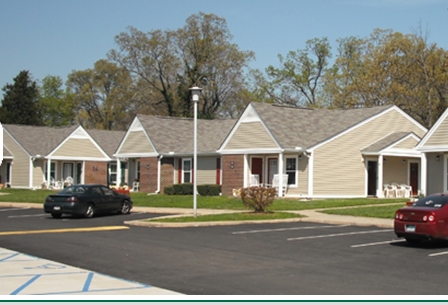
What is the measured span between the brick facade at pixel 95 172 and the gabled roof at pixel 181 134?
902 cm

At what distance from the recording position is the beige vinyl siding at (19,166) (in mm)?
52969

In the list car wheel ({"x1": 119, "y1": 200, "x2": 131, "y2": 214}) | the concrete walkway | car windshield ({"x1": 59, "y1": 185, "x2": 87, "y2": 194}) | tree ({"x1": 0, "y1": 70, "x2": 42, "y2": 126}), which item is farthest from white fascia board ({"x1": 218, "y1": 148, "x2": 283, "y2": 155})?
tree ({"x1": 0, "y1": 70, "x2": 42, "y2": 126})

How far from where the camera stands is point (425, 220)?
16656mm

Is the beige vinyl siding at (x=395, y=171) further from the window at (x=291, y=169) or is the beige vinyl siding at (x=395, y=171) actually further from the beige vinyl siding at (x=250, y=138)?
the beige vinyl siding at (x=250, y=138)

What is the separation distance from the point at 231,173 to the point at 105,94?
50123 millimetres

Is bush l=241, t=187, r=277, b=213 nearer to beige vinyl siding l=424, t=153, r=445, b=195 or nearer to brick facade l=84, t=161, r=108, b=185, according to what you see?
beige vinyl siding l=424, t=153, r=445, b=195

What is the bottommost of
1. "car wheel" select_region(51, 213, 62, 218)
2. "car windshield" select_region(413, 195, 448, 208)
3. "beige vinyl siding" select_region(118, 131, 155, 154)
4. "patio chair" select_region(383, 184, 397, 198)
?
"car wheel" select_region(51, 213, 62, 218)

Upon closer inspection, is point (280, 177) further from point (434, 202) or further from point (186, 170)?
point (434, 202)

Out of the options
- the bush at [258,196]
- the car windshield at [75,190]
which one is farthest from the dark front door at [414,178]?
the car windshield at [75,190]

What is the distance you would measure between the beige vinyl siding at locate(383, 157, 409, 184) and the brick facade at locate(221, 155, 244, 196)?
27.6ft

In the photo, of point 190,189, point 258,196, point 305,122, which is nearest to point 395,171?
point 305,122

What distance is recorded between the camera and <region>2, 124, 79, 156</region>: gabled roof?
53219mm

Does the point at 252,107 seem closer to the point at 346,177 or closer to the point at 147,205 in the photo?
the point at 346,177

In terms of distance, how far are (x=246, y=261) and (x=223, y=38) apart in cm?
6012
